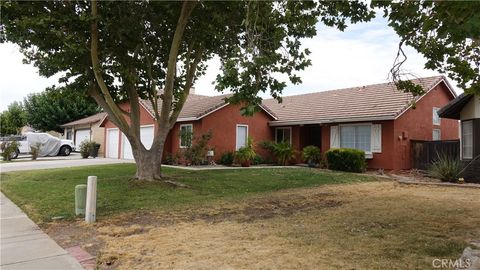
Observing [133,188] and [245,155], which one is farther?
[245,155]

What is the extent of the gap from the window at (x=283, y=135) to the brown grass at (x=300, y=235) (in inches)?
579

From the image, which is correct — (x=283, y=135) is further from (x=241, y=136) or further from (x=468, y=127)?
(x=468, y=127)

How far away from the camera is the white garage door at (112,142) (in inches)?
1169

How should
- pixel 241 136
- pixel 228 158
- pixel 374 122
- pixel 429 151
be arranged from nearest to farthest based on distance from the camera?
pixel 429 151 → pixel 374 122 → pixel 228 158 → pixel 241 136

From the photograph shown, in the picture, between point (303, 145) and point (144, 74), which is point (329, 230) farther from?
point (303, 145)

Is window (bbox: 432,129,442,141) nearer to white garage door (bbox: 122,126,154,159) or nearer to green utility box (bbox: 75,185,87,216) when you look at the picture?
white garage door (bbox: 122,126,154,159)

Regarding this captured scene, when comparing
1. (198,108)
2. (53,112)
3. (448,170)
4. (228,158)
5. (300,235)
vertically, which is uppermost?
(53,112)

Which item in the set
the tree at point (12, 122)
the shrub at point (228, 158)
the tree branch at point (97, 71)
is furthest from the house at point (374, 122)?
the tree at point (12, 122)

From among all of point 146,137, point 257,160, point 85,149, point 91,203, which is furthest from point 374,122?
point 85,149

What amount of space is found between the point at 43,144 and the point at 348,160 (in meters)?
23.2

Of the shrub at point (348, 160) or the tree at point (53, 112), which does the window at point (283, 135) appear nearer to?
the shrub at point (348, 160)

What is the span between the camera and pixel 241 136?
24812 mm

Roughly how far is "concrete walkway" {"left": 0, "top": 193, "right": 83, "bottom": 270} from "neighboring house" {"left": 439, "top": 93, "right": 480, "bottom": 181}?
14838 mm

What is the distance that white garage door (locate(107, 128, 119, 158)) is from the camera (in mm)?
29705
